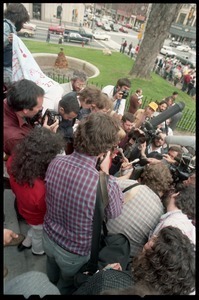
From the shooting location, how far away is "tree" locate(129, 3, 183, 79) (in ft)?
37.6

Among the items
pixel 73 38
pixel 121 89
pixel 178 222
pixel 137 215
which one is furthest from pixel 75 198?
pixel 73 38

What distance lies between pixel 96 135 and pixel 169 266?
1.04 m

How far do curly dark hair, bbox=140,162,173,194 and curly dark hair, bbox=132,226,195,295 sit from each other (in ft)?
2.73

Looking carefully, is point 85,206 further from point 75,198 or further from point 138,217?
point 138,217

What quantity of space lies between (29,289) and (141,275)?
0.73m

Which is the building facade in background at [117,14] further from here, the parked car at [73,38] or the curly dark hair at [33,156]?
the curly dark hair at [33,156]

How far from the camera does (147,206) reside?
2072mm

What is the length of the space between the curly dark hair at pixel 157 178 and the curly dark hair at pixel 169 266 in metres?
0.83

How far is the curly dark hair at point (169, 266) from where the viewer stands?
4.73 ft

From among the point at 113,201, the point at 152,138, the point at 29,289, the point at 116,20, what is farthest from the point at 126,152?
the point at 116,20

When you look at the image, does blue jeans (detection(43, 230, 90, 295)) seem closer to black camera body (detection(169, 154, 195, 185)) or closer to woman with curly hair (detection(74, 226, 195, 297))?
woman with curly hair (detection(74, 226, 195, 297))

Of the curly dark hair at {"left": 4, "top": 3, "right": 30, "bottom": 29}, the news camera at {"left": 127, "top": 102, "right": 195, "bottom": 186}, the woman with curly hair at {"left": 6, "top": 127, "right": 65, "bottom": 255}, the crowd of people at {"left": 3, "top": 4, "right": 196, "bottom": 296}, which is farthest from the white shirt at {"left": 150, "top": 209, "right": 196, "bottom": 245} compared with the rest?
the curly dark hair at {"left": 4, "top": 3, "right": 30, "bottom": 29}

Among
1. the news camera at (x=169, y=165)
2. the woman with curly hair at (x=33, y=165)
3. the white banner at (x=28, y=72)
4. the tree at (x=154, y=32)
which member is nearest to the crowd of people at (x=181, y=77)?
the tree at (x=154, y=32)

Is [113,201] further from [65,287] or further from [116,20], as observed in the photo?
[116,20]
